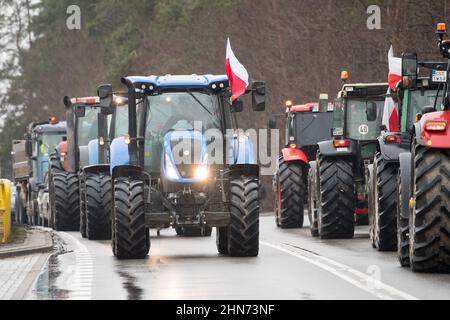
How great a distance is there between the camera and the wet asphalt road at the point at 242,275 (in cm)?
1598

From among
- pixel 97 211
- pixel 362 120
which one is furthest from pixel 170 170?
pixel 97 211

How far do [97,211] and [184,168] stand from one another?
801 centimetres

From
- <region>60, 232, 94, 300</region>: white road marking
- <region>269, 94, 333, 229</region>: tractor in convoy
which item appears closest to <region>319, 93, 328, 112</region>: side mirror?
<region>269, 94, 333, 229</region>: tractor in convoy

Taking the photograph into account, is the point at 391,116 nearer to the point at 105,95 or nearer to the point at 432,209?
the point at 105,95

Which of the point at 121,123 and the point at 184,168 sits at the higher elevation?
the point at 121,123

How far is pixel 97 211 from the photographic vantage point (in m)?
30.5

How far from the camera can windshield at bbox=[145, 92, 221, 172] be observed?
922 inches

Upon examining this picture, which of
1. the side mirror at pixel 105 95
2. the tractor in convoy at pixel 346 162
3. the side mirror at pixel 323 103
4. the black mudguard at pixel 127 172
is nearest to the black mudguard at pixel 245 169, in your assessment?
the black mudguard at pixel 127 172

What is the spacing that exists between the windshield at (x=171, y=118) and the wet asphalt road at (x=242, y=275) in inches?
64.2

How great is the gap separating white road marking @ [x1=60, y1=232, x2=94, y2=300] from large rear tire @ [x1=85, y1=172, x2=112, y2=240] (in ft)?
10.8

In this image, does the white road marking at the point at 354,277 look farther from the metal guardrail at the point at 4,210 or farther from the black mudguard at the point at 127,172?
the metal guardrail at the point at 4,210

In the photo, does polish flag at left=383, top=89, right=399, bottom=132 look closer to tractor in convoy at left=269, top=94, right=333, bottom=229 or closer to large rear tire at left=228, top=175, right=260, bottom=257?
large rear tire at left=228, top=175, right=260, bottom=257

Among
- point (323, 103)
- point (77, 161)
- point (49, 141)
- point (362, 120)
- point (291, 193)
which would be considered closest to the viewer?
point (362, 120)
